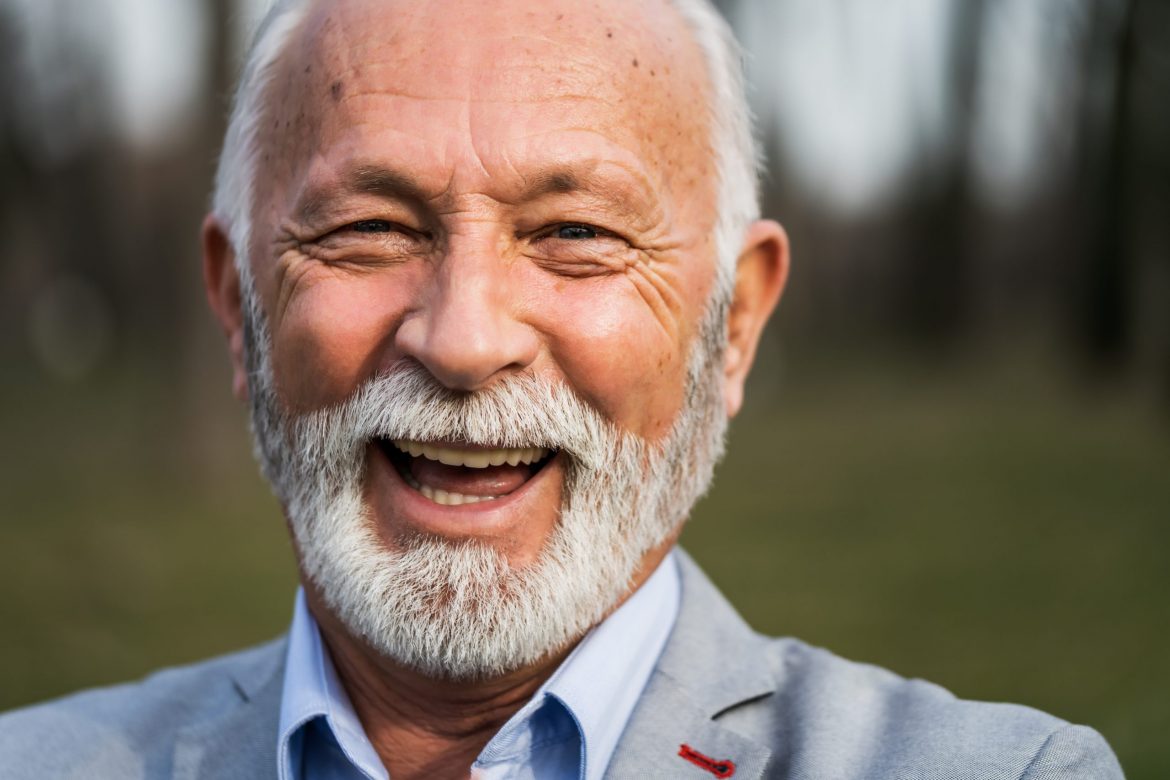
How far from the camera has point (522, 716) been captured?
2.19 metres

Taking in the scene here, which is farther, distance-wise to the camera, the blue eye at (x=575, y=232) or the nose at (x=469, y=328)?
the blue eye at (x=575, y=232)

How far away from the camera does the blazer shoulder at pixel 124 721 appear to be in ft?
8.34

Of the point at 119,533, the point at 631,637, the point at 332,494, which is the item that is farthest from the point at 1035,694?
the point at 119,533

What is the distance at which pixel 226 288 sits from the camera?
271 centimetres

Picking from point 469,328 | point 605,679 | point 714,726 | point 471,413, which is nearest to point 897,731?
point 714,726

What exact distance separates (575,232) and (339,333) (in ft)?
1.57

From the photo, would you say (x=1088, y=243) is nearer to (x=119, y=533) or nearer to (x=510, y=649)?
(x=119, y=533)

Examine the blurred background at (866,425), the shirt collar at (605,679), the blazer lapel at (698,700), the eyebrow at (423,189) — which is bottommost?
the blurred background at (866,425)

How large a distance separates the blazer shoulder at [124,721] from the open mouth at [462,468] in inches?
26.7

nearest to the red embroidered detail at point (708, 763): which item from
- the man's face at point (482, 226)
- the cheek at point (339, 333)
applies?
the man's face at point (482, 226)

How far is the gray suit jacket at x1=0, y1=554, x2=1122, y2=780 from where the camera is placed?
6.97 feet

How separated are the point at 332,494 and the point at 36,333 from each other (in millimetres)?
32971

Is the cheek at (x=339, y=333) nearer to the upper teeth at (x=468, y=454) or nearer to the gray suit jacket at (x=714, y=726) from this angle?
the upper teeth at (x=468, y=454)

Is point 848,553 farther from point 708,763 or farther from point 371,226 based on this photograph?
point 371,226
